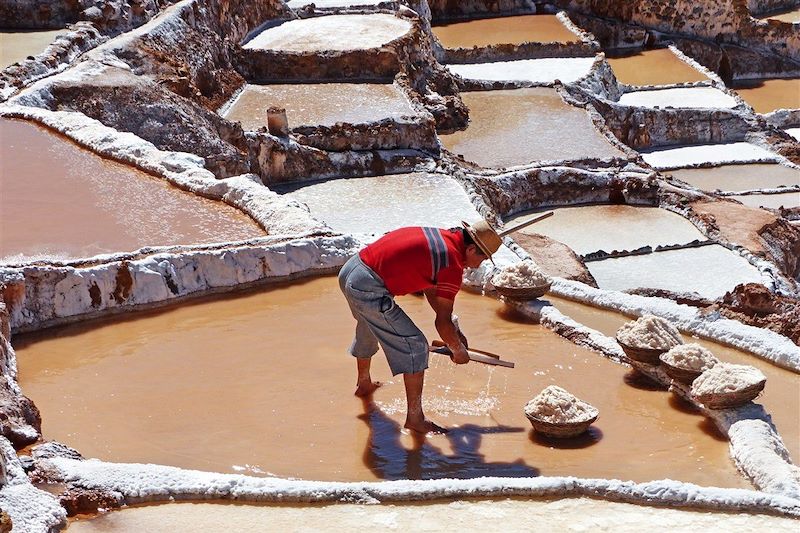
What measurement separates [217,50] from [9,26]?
2817 millimetres

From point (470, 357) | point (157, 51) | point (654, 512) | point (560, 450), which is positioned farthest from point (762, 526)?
point (157, 51)

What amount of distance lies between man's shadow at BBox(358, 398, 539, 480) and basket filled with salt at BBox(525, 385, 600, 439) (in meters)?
0.17

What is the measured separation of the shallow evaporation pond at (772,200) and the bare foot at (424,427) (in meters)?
11.7

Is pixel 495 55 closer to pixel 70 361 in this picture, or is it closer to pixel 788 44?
pixel 788 44

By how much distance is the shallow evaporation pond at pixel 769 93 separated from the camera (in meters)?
22.6

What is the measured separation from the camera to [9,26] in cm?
1415

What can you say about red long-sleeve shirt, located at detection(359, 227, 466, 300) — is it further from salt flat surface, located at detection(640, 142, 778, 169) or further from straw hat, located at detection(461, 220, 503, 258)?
salt flat surface, located at detection(640, 142, 778, 169)

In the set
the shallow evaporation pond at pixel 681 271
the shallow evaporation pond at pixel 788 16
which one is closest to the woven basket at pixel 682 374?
the shallow evaporation pond at pixel 681 271

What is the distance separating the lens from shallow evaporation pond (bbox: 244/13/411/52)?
55.0ft

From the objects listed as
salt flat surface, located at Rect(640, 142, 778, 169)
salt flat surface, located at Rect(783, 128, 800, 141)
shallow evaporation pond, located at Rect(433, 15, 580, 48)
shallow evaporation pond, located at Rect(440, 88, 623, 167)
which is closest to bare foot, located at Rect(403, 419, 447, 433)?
shallow evaporation pond, located at Rect(440, 88, 623, 167)

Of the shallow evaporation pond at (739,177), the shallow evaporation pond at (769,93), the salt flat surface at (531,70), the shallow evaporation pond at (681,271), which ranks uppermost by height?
the salt flat surface at (531,70)

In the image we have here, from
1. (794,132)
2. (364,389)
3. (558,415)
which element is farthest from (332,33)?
(558,415)

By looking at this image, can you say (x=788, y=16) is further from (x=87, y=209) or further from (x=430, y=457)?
(x=430, y=457)

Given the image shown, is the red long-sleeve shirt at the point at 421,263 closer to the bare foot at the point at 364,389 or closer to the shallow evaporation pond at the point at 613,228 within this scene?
the bare foot at the point at 364,389
